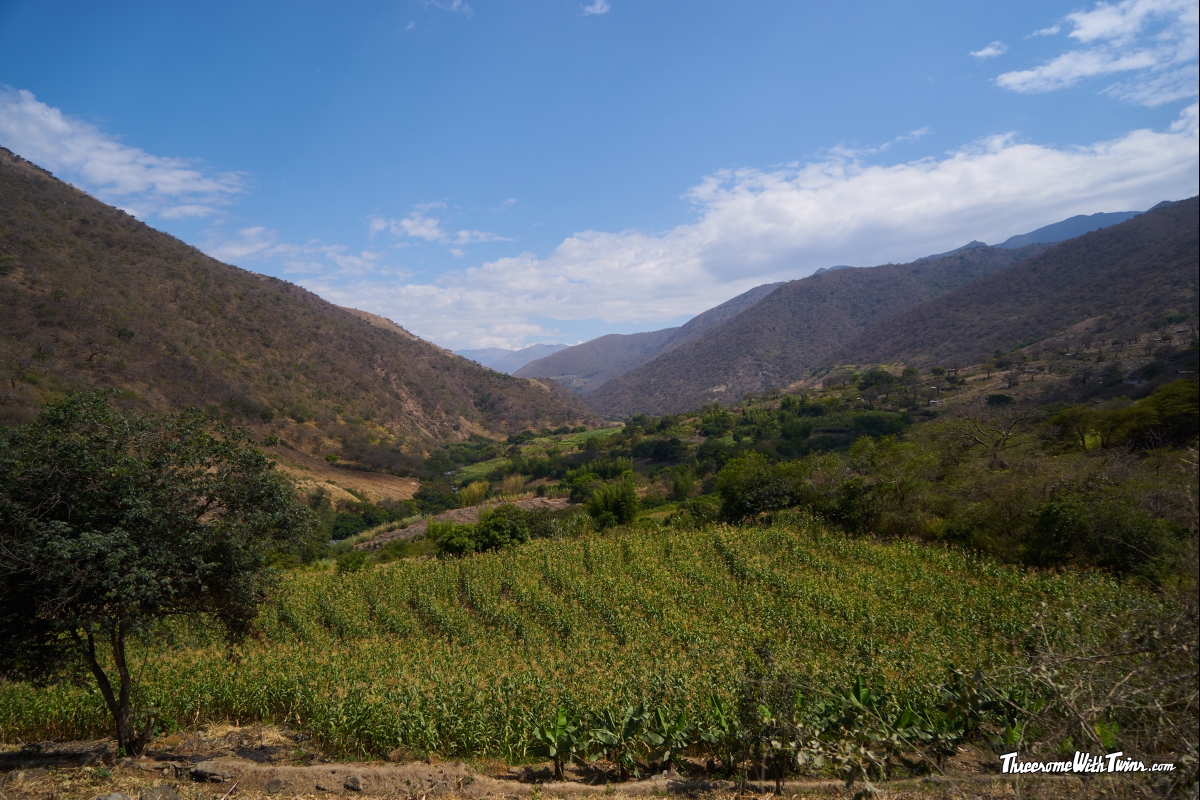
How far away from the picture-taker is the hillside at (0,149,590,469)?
150 feet

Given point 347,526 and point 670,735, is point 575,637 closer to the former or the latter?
point 670,735

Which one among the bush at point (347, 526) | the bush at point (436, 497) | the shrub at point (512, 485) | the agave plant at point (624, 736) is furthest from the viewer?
the shrub at point (512, 485)

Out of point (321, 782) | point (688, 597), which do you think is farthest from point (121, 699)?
point (688, 597)

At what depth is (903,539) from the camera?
65.8ft

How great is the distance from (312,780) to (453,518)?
36.3 metres

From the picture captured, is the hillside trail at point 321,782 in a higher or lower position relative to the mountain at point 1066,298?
lower

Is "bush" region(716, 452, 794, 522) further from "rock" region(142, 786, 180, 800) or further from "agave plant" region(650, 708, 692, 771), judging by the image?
"rock" region(142, 786, 180, 800)

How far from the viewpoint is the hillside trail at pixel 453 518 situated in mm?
36156

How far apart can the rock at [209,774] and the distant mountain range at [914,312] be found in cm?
6612

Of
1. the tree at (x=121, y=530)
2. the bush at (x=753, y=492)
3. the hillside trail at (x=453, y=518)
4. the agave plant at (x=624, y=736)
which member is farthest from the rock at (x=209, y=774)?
the hillside trail at (x=453, y=518)

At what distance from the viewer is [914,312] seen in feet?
365

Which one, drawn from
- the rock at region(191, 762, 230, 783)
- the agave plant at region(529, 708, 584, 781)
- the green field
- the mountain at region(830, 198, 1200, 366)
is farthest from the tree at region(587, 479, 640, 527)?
the mountain at region(830, 198, 1200, 366)

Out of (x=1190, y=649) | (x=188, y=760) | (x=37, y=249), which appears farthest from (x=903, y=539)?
(x=37, y=249)

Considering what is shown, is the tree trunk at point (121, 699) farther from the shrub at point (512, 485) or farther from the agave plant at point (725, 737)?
the shrub at point (512, 485)
